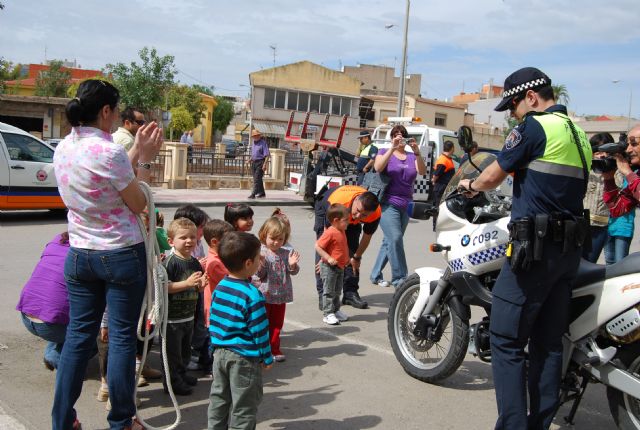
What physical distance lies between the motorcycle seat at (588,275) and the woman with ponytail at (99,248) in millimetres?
2415

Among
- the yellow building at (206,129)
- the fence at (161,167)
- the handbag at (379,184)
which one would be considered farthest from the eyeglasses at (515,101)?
the yellow building at (206,129)

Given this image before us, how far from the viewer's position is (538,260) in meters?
3.32

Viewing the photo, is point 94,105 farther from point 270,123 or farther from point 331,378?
point 270,123

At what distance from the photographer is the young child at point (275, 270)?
484 centimetres

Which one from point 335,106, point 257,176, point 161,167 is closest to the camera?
point 257,176

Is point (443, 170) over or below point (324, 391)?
over

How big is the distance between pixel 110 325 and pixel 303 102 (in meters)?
53.1

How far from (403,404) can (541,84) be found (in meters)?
2.16

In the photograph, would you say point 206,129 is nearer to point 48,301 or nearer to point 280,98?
point 280,98

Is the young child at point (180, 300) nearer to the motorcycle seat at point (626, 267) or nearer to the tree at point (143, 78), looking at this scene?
the motorcycle seat at point (626, 267)

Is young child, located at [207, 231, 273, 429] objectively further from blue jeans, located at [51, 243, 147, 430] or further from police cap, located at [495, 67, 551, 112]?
police cap, located at [495, 67, 551, 112]

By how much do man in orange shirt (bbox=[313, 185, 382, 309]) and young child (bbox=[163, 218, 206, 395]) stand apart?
7.38 feet

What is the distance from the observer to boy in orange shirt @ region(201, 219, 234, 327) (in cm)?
442

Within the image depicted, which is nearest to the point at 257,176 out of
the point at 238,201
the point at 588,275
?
the point at 238,201
